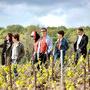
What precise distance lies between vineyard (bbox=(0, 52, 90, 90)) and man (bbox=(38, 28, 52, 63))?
20 cm

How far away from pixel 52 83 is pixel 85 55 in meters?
2.31

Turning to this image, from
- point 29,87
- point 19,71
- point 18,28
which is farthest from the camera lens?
point 18,28

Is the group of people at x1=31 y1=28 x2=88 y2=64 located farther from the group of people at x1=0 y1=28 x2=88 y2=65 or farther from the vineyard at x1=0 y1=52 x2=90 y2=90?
the vineyard at x1=0 y1=52 x2=90 y2=90

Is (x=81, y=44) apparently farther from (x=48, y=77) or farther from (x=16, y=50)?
(x=16, y=50)

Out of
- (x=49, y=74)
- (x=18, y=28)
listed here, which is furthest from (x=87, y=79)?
(x=18, y=28)

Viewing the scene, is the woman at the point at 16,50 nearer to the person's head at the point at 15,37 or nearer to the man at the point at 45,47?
the person's head at the point at 15,37

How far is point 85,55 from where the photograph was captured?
1773 centimetres

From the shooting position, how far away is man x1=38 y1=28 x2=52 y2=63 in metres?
17.1

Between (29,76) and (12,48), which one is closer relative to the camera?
(29,76)

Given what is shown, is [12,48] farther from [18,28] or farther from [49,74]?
[18,28]

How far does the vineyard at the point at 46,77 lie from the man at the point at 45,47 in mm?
197

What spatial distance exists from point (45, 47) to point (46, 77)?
1209mm

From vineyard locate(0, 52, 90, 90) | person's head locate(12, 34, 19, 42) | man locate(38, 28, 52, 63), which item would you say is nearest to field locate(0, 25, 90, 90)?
vineyard locate(0, 52, 90, 90)

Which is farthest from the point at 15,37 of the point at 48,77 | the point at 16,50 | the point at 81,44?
the point at 81,44
